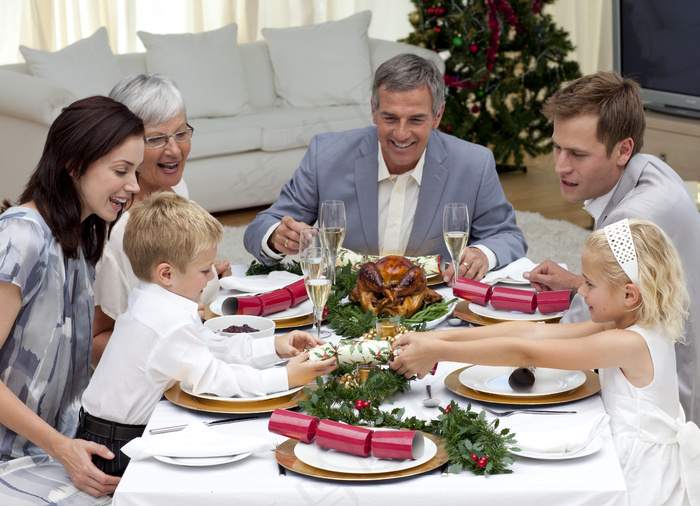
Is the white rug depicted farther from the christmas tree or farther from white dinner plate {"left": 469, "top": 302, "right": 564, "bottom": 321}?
white dinner plate {"left": 469, "top": 302, "right": 564, "bottom": 321}

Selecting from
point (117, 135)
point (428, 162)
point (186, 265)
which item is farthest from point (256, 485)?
point (428, 162)

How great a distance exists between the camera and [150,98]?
8.23ft

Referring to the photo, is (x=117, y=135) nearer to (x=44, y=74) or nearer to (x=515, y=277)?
(x=515, y=277)

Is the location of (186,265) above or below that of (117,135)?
below

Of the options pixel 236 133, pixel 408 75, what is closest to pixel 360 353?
pixel 408 75

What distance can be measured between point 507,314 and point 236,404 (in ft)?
2.53

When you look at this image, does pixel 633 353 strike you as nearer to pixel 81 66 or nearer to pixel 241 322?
pixel 241 322

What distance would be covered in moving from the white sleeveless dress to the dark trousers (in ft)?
3.06

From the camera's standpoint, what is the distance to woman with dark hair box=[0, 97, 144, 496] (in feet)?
5.97

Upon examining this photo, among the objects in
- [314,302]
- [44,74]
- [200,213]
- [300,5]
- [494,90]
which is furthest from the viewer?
[300,5]

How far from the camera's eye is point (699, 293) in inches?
83.1

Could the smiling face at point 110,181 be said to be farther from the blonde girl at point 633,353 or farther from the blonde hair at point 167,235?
the blonde girl at point 633,353

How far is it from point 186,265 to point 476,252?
38.2 inches

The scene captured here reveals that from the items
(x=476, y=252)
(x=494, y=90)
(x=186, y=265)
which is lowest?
(x=494, y=90)
